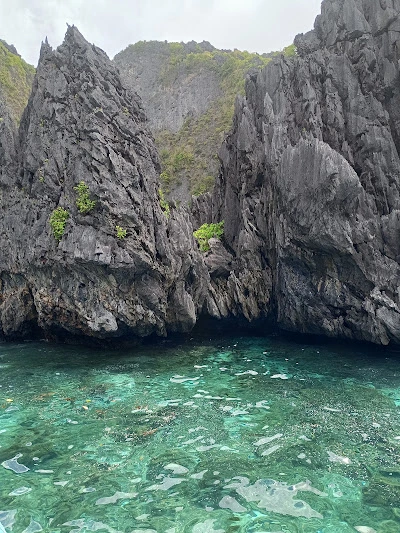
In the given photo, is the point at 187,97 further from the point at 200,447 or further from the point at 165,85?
the point at 200,447

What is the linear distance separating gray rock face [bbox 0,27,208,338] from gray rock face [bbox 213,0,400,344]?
4.71 metres

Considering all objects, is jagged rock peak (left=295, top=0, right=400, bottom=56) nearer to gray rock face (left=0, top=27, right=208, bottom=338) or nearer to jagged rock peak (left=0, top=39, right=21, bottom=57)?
gray rock face (left=0, top=27, right=208, bottom=338)

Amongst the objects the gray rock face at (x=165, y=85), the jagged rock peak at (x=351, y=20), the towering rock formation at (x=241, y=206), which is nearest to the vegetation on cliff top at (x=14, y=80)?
the gray rock face at (x=165, y=85)

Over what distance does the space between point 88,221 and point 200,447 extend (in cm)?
1180

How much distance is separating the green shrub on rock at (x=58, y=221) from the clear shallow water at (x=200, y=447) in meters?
5.96

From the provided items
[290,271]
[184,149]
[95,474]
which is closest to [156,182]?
[290,271]

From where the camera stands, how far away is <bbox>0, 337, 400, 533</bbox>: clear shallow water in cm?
700

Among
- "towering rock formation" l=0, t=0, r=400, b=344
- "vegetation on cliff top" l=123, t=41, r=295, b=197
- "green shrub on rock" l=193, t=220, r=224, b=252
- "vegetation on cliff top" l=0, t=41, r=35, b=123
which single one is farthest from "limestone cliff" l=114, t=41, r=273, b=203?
"towering rock formation" l=0, t=0, r=400, b=344

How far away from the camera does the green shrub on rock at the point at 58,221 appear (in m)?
18.4

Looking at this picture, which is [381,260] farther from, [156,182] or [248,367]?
[156,182]

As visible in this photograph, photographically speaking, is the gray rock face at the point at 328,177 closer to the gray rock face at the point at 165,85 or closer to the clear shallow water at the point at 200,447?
the clear shallow water at the point at 200,447

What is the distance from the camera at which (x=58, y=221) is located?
1856cm

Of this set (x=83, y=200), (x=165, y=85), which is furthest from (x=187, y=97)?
(x=83, y=200)

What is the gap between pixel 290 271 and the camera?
20312 mm
